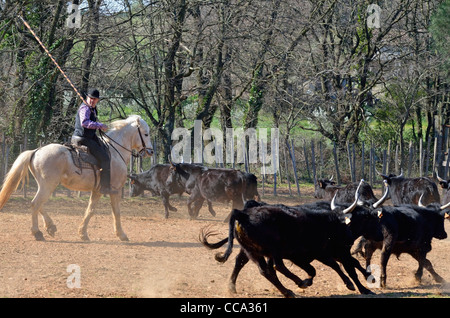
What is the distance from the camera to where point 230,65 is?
2239 centimetres

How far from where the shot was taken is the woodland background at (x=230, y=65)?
751 inches

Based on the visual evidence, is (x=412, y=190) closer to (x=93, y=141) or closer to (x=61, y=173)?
(x=93, y=141)

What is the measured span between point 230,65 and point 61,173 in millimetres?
11905

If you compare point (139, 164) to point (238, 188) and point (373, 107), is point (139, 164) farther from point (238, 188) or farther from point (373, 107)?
point (373, 107)

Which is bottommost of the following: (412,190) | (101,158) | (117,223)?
(117,223)

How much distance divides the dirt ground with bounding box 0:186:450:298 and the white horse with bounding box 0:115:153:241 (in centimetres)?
47

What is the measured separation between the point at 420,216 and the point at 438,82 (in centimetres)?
1967

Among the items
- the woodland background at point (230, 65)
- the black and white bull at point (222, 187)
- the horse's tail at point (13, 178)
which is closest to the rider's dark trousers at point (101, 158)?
the horse's tail at point (13, 178)

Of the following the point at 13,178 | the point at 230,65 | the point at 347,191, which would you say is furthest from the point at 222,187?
the point at 230,65

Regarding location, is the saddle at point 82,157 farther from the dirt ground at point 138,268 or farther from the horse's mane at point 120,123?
the dirt ground at point 138,268

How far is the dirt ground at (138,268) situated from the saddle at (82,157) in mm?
1379

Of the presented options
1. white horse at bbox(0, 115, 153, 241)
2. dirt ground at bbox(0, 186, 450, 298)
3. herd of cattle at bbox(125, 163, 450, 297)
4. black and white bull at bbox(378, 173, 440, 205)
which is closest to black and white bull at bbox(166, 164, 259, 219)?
dirt ground at bbox(0, 186, 450, 298)

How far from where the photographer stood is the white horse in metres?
11.3

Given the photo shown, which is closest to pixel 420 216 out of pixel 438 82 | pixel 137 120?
pixel 137 120
